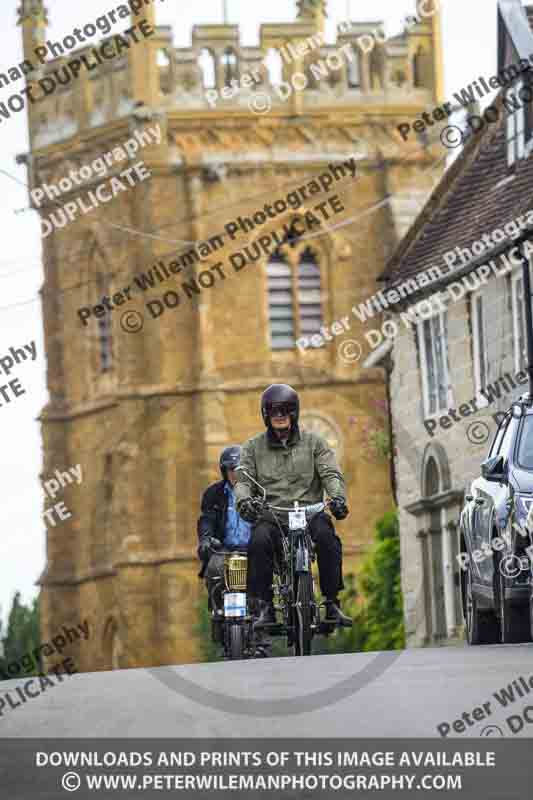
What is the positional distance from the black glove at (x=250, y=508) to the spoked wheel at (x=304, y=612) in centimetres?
55

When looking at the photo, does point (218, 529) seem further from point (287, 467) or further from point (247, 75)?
point (247, 75)

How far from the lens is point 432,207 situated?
3953cm

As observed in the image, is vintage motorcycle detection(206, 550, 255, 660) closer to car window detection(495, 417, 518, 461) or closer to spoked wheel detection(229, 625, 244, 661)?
spoked wheel detection(229, 625, 244, 661)

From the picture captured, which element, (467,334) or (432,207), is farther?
(432,207)

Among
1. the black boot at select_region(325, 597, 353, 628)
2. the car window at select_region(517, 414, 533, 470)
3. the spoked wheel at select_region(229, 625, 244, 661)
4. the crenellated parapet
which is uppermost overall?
the crenellated parapet

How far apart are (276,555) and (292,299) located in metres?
51.2

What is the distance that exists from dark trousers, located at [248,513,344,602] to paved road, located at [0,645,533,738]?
4.98 feet

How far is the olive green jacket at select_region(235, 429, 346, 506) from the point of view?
51.2ft

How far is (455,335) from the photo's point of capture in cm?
3603

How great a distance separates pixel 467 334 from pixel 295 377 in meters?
30.6

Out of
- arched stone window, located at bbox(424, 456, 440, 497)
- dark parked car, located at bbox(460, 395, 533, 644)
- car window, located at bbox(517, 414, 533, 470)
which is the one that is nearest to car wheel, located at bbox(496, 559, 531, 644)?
dark parked car, located at bbox(460, 395, 533, 644)
